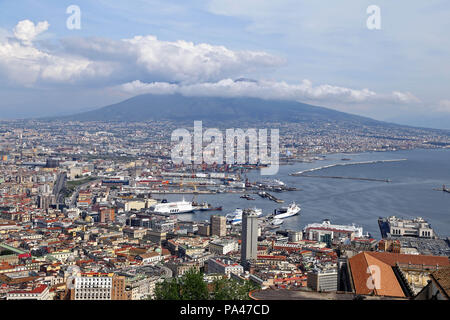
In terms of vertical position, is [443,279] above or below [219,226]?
above

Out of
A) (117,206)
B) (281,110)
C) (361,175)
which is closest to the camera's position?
(117,206)

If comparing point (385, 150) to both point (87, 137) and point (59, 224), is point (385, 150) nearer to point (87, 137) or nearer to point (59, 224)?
point (87, 137)

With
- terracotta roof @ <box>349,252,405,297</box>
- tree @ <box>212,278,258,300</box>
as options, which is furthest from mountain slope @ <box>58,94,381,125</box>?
tree @ <box>212,278,258,300</box>

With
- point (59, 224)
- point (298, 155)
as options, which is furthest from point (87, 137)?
point (59, 224)

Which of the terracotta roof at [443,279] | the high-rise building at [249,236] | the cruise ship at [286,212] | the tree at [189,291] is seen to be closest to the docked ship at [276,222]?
the cruise ship at [286,212]

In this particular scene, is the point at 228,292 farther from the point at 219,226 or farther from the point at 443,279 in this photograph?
the point at 219,226

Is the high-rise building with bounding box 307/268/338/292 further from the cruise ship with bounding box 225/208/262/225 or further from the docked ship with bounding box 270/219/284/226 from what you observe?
the cruise ship with bounding box 225/208/262/225

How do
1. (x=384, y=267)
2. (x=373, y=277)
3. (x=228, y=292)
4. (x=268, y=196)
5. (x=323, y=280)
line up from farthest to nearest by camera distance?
(x=268, y=196) < (x=323, y=280) < (x=384, y=267) < (x=373, y=277) < (x=228, y=292)

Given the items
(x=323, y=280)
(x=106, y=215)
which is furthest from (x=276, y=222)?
(x=323, y=280)
